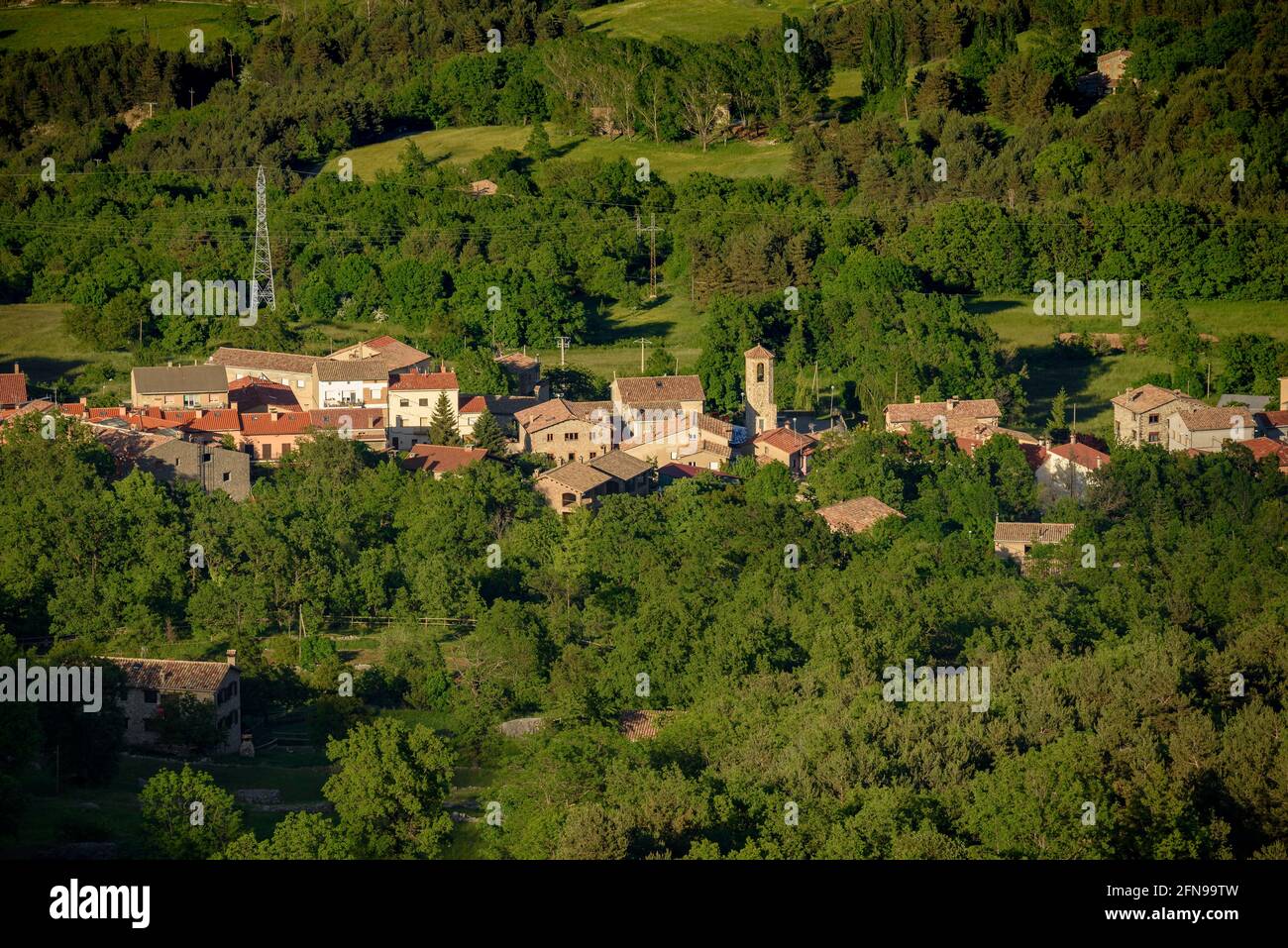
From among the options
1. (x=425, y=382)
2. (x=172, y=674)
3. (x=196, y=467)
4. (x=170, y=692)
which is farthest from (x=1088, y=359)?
(x=170, y=692)

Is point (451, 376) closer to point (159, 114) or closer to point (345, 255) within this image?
point (345, 255)

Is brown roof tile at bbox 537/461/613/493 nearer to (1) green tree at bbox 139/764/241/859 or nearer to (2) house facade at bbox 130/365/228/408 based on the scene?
(2) house facade at bbox 130/365/228/408

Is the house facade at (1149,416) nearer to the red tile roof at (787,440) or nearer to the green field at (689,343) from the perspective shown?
the green field at (689,343)

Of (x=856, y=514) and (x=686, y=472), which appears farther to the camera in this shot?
(x=686, y=472)

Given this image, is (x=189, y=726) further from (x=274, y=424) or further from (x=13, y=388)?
(x=13, y=388)
